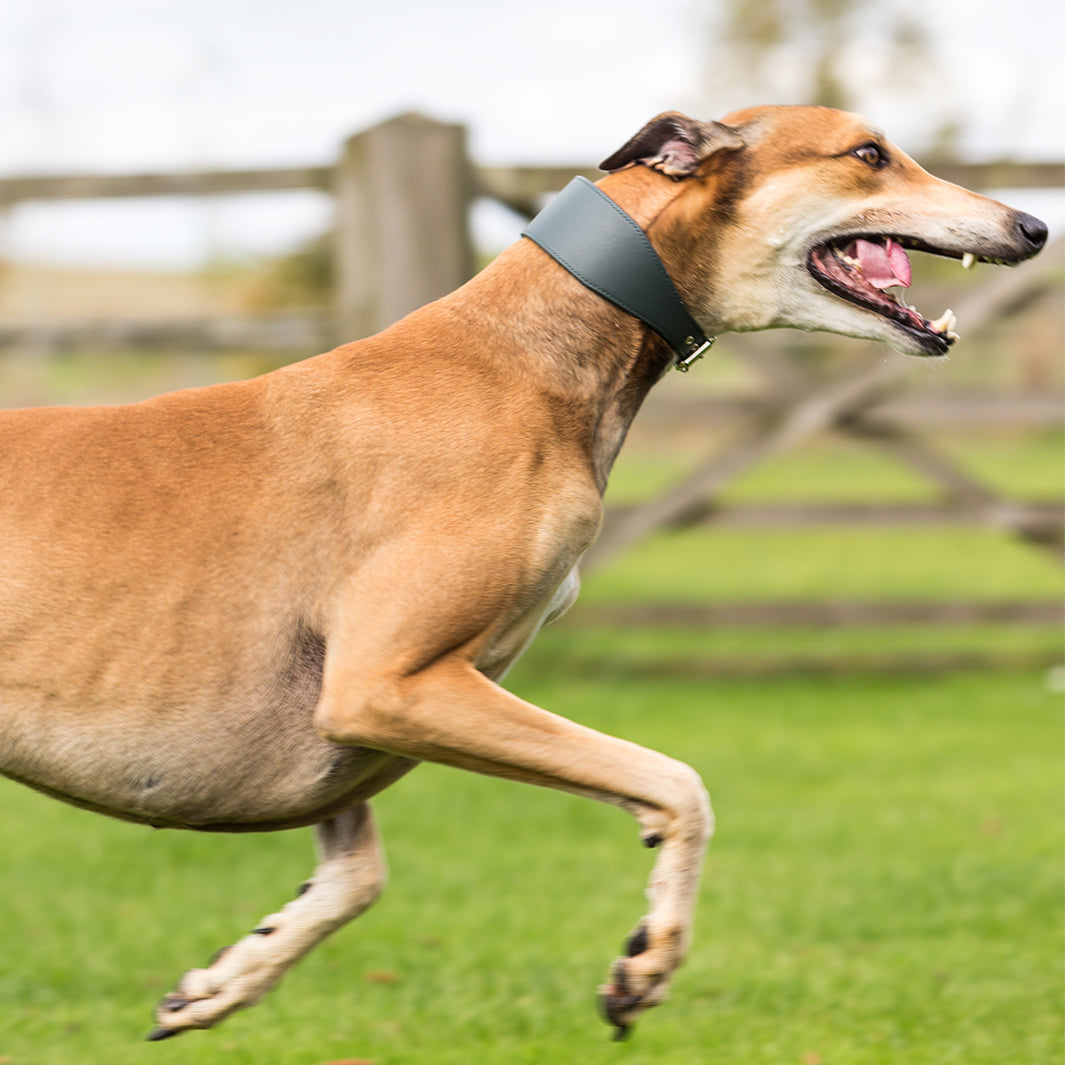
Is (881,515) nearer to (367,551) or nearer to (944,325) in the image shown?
(944,325)

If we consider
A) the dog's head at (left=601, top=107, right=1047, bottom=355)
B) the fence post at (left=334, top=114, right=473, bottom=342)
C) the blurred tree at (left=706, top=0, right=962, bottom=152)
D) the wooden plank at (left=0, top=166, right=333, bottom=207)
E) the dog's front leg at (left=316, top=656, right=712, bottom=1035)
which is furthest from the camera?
the blurred tree at (left=706, top=0, right=962, bottom=152)

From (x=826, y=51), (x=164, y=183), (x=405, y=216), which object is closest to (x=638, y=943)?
(x=405, y=216)

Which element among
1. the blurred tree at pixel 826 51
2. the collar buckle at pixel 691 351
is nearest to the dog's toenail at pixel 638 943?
the collar buckle at pixel 691 351

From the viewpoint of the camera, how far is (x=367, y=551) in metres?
2.62

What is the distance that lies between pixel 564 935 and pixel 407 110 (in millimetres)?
3759

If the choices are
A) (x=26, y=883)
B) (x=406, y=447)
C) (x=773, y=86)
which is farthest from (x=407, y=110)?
(x=773, y=86)

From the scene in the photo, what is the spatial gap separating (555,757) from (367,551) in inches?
20.2

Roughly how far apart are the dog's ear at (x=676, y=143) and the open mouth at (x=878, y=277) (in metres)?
0.30

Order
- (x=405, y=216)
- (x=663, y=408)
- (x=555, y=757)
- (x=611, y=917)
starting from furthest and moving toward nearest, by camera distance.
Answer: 1. (x=663, y=408)
2. (x=405, y=216)
3. (x=611, y=917)
4. (x=555, y=757)

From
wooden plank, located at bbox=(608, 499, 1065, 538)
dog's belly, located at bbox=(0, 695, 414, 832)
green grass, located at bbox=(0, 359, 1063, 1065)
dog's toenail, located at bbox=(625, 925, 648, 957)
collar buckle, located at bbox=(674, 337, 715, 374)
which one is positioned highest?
collar buckle, located at bbox=(674, 337, 715, 374)

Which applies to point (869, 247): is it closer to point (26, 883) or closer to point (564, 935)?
point (564, 935)

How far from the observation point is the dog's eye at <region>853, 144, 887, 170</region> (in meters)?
2.92

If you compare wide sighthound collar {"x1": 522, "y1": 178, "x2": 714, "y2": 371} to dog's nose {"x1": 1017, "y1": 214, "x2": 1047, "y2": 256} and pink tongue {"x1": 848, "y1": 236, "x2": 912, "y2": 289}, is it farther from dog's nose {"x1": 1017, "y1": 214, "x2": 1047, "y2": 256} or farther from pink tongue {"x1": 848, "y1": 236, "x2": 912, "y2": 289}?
dog's nose {"x1": 1017, "y1": 214, "x2": 1047, "y2": 256}

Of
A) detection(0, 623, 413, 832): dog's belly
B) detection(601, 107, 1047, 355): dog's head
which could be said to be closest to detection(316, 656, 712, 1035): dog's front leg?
detection(0, 623, 413, 832): dog's belly
